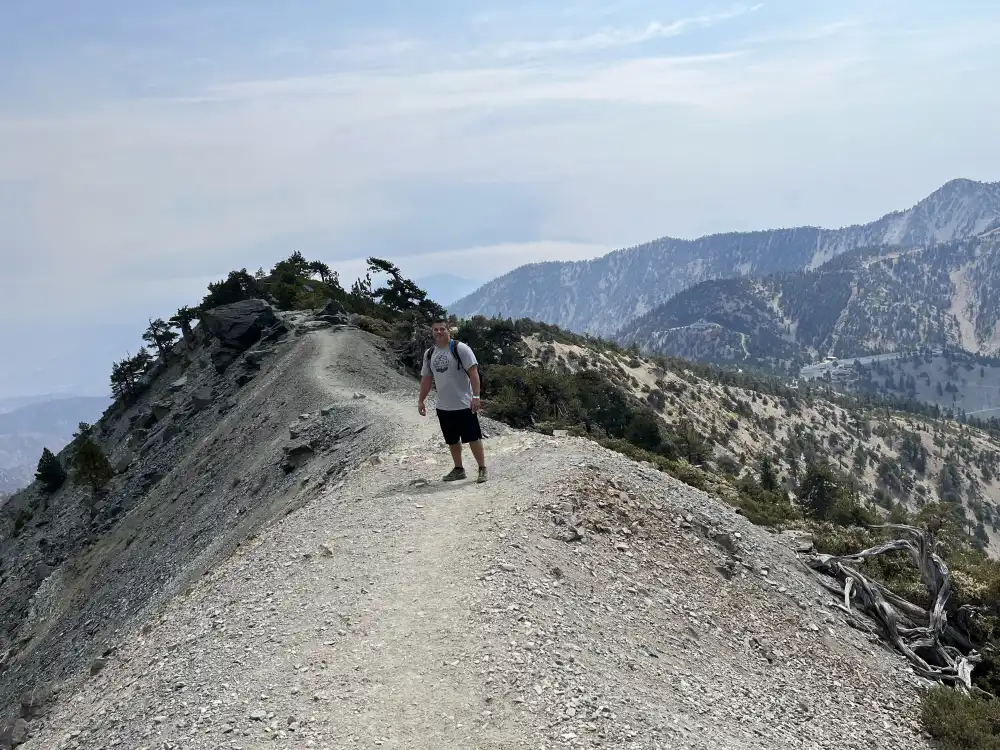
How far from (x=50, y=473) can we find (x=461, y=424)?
5607 centimetres

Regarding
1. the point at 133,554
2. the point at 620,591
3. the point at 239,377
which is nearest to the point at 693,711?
the point at 620,591

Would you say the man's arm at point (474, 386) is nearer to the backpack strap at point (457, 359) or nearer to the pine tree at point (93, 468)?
the backpack strap at point (457, 359)

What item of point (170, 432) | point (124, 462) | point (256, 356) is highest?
point (256, 356)

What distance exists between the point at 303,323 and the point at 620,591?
122 ft

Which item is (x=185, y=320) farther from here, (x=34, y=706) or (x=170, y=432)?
(x=34, y=706)

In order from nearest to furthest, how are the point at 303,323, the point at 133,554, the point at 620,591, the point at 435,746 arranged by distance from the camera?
the point at 435,746 < the point at 620,591 < the point at 133,554 < the point at 303,323

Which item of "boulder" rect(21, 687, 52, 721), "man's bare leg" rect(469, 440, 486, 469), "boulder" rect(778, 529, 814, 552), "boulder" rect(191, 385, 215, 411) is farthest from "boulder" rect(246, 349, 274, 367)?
"boulder" rect(778, 529, 814, 552)

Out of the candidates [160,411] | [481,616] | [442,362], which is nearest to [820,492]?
[442,362]

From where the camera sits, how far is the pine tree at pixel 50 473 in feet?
177

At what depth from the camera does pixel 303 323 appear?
42.8 m

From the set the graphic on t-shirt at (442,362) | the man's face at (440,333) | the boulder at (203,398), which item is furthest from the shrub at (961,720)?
the boulder at (203,398)

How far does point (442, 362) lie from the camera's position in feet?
41.2

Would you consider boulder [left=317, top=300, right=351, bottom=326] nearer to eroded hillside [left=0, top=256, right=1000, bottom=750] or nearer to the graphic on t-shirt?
eroded hillside [left=0, top=256, right=1000, bottom=750]

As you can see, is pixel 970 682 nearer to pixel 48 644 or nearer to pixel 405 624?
pixel 405 624
